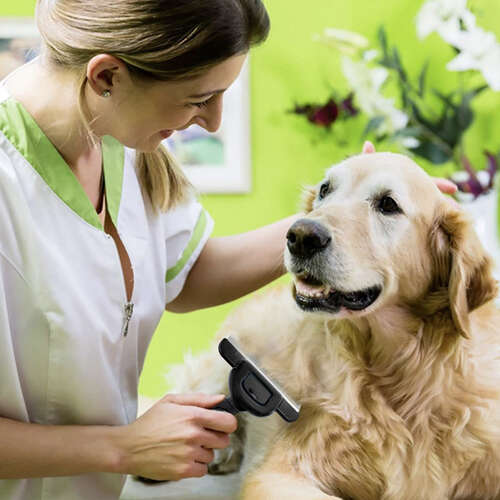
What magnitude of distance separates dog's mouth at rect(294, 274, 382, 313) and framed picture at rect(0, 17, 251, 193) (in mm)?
1572

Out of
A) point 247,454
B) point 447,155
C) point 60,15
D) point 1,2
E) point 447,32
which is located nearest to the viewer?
point 60,15

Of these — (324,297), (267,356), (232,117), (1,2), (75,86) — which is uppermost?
(75,86)

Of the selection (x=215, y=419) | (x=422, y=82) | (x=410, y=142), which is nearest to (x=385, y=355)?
(x=215, y=419)

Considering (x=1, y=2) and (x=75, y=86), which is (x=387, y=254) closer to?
(x=75, y=86)

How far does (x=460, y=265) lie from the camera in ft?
3.34

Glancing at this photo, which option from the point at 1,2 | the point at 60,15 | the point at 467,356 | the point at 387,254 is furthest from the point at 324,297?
the point at 1,2

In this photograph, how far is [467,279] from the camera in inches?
39.9

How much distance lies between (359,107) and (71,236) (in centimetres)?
166

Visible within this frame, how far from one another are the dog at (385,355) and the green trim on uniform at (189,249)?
11.7 inches

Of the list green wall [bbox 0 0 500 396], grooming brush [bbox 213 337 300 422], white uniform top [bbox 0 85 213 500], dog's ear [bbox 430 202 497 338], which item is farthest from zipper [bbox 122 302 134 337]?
green wall [bbox 0 0 500 396]

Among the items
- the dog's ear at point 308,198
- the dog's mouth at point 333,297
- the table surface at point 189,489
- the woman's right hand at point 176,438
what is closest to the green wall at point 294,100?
the dog's ear at point 308,198

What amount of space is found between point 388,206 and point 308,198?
0.20 meters

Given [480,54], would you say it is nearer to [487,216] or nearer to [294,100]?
[487,216]

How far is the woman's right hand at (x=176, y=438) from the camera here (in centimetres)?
97
